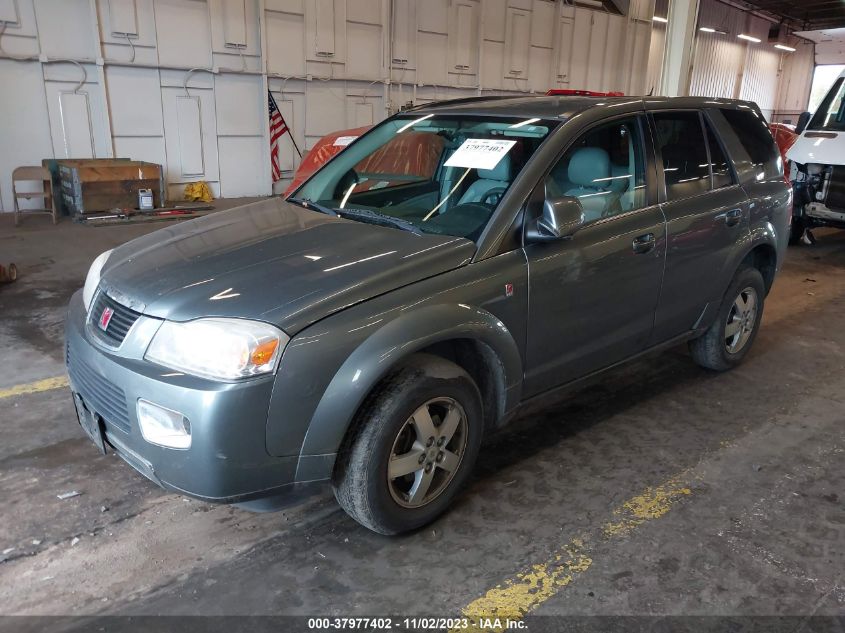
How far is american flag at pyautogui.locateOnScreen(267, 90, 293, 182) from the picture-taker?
11148 mm

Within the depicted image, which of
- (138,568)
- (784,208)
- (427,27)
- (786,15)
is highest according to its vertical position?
(786,15)

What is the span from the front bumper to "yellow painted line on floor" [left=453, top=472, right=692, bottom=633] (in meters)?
0.79

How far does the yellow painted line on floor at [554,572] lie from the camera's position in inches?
85.0

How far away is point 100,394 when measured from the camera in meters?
2.30

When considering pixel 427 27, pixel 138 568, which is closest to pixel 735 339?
pixel 138 568

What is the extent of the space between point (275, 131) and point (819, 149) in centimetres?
821

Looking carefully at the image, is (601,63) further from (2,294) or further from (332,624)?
(332,624)

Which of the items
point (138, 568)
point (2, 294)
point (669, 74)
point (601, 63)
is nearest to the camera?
point (138, 568)

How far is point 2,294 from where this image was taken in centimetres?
555

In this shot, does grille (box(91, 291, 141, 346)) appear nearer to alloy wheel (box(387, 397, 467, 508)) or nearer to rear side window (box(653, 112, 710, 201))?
alloy wheel (box(387, 397, 467, 508))

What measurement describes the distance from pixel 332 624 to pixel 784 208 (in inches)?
144

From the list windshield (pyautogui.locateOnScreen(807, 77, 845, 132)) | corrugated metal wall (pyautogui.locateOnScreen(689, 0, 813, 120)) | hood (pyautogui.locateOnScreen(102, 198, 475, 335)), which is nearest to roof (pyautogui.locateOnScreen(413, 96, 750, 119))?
hood (pyautogui.locateOnScreen(102, 198, 475, 335))

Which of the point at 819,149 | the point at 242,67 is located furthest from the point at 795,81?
the point at 242,67

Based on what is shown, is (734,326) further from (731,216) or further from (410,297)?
(410,297)
